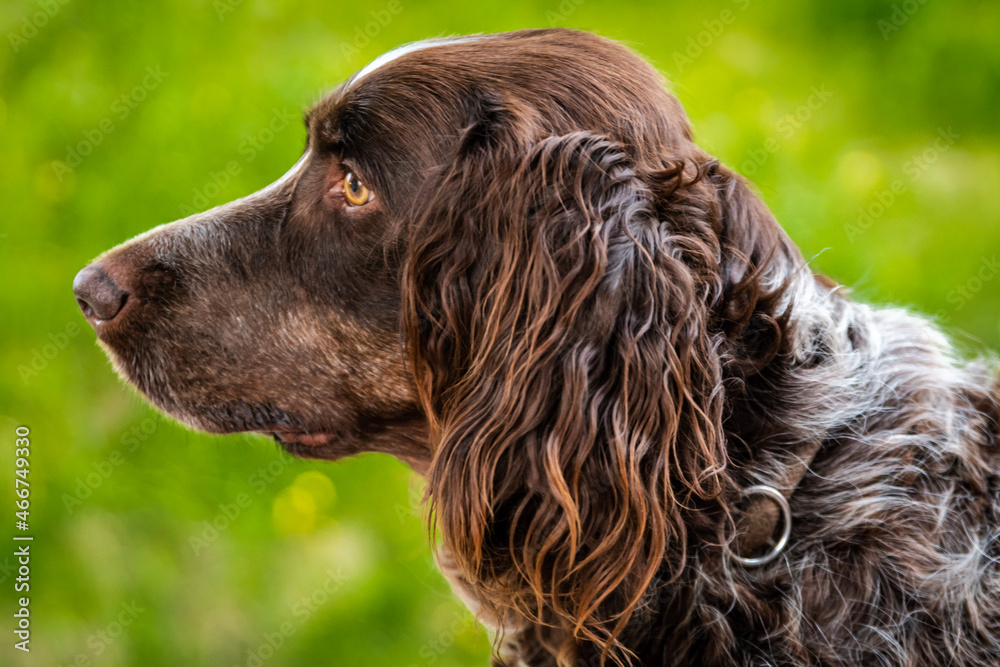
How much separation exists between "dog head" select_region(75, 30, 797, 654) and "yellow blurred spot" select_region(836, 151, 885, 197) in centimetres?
250

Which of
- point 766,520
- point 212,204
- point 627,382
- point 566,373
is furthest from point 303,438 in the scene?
point 212,204

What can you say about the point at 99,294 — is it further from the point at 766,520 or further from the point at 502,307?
the point at 766,520

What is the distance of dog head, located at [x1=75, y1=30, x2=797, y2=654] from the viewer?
6.02 ft

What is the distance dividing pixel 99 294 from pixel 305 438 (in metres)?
Result: 0.65

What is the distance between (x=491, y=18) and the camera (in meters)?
4.43

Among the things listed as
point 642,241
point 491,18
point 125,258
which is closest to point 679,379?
point 642,241

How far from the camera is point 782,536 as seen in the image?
1.93 m

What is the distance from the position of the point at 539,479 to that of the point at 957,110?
3921 millimetres

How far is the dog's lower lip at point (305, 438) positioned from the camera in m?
2.32

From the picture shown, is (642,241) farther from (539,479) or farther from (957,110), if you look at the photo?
(957,110)

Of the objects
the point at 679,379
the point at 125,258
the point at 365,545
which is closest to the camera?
the point at 679,379

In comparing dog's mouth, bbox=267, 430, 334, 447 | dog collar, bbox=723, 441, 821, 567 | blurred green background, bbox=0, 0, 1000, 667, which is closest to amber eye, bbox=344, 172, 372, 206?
dog's mouth, bbox=267, 430, 334, 447

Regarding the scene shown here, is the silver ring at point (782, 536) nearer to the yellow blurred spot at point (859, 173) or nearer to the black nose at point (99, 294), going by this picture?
the black nose at point (99, 294)

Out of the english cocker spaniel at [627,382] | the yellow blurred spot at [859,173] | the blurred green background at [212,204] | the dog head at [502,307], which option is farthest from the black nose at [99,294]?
the yellow blurred spot at [859,173]
